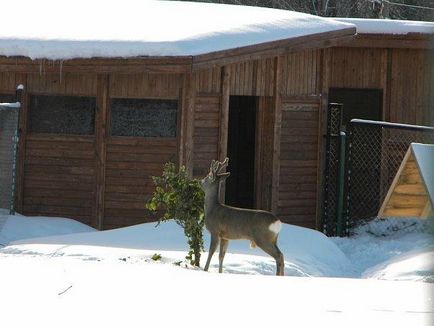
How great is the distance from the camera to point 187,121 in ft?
54.0

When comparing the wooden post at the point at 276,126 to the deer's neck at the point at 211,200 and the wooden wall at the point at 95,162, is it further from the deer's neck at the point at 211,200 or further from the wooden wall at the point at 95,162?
the deer's neck at the point at 211,200

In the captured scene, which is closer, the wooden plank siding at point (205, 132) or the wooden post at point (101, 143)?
the wooden post at point (101, 143)

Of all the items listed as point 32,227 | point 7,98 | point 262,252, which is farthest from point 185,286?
point 7,98

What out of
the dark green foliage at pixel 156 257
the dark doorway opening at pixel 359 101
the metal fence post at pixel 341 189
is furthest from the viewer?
the dark doorway opening at pixel 359 101

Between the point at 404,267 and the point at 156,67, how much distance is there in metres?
4.79

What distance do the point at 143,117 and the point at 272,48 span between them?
2.23 metres

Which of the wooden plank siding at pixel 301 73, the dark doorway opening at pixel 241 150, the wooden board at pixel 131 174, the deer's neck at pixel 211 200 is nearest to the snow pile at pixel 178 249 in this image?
the deer's neck at pixel 211 200

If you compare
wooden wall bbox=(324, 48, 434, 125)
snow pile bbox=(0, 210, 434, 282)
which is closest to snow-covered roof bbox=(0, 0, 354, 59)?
wooden wall bbox=(324, 48, 434, 125)

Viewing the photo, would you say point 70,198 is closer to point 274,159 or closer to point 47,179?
point 47,179

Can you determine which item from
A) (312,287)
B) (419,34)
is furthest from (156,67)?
(312,287)

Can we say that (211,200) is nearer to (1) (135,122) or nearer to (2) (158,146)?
(2) (158,146)

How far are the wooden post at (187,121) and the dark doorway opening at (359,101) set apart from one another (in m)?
3.90

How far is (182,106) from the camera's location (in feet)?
53.9

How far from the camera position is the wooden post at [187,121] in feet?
53.8
